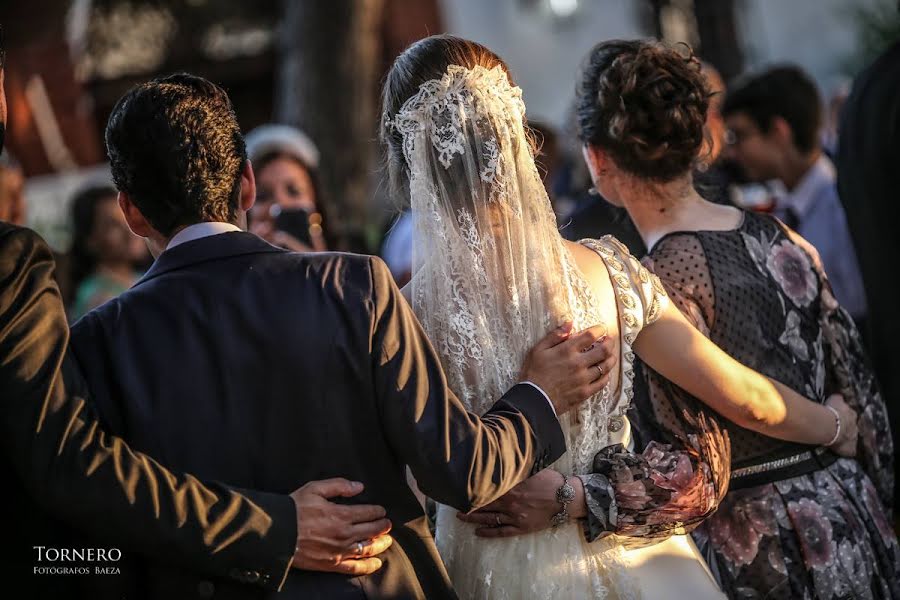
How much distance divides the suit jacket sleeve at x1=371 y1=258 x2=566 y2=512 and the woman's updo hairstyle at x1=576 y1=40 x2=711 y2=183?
0.90 metres

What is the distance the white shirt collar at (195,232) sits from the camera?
6.70 feet

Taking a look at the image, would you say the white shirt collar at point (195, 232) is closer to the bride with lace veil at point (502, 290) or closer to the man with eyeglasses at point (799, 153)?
the bride with lace veil at point (502, 290)

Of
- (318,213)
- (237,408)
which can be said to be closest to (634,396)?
(237,408)

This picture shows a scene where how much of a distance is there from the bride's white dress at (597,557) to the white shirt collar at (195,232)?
83 cm

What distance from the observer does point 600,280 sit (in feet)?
7.70

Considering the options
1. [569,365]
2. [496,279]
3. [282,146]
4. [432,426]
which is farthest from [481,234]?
[282,146]

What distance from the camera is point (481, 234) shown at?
2.25m

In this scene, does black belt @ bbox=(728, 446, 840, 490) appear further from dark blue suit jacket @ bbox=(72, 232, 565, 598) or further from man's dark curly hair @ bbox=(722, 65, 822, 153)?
man's dark curly hair @ bbox=(722, 65, 822, 153)

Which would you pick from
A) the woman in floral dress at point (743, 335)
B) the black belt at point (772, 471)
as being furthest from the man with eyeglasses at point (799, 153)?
the black belt at point (772, 471)

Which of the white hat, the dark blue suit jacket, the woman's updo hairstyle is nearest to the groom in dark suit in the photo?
the dark blue suit jacket

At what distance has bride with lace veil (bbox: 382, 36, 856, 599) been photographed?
2229 mm

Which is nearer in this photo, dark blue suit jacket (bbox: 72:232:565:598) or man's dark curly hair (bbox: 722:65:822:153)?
dark blue suit jacket (bbox: 72:232:565:598)

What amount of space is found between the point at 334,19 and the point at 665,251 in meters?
6.22

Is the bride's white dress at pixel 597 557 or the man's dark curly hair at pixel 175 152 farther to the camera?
the bride's white dress at pixel 597 557
